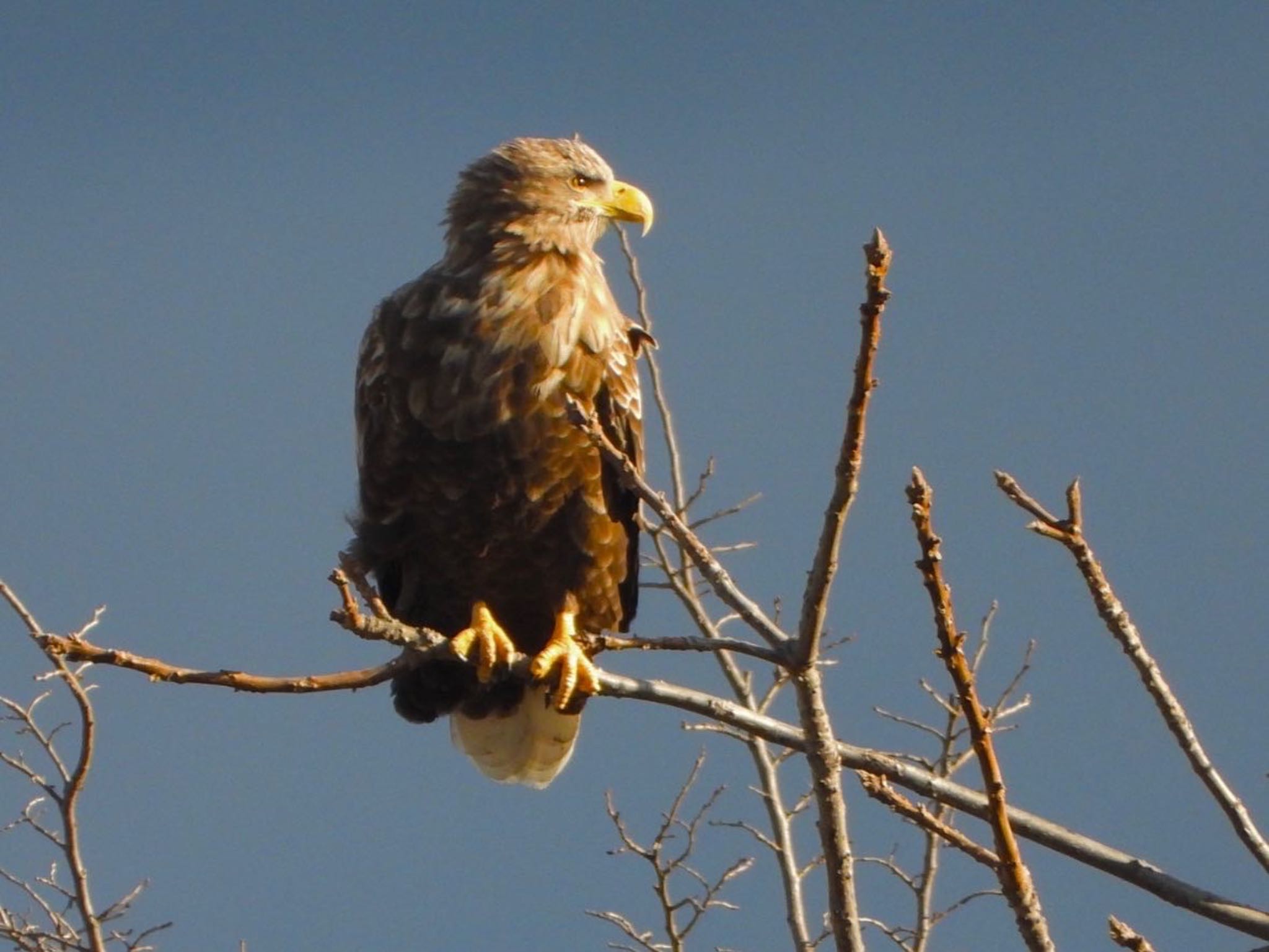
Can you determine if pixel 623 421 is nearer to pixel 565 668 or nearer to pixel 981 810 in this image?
pixel 565 668

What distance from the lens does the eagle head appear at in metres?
5.90

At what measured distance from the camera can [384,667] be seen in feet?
10.9

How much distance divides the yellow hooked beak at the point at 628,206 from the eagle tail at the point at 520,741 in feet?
5.92

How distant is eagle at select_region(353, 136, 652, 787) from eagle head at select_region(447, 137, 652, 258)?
0.04 ft

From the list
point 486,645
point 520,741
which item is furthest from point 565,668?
point 520,741

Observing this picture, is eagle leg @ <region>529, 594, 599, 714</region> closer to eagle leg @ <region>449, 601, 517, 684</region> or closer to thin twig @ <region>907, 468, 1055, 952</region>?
eagle leg @ <region>449, 601, 517, 684</region>

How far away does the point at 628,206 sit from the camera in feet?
20.3

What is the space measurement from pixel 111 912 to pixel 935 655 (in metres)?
3.31

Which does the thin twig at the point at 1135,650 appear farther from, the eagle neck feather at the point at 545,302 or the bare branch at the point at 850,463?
the eagle neck feather at the point at 545,302

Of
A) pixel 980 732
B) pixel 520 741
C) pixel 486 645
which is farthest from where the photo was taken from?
pixel 520 741

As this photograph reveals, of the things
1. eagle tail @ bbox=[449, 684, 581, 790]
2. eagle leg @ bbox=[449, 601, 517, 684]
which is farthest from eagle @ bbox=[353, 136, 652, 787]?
eagle tail @ bbox=[449, 684, 581, 790]

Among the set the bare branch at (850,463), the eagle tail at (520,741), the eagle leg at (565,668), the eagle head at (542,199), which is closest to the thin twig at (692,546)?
the bare branch at (850,463)

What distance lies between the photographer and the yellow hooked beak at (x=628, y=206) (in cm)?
614

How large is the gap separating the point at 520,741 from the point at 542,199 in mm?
2034
